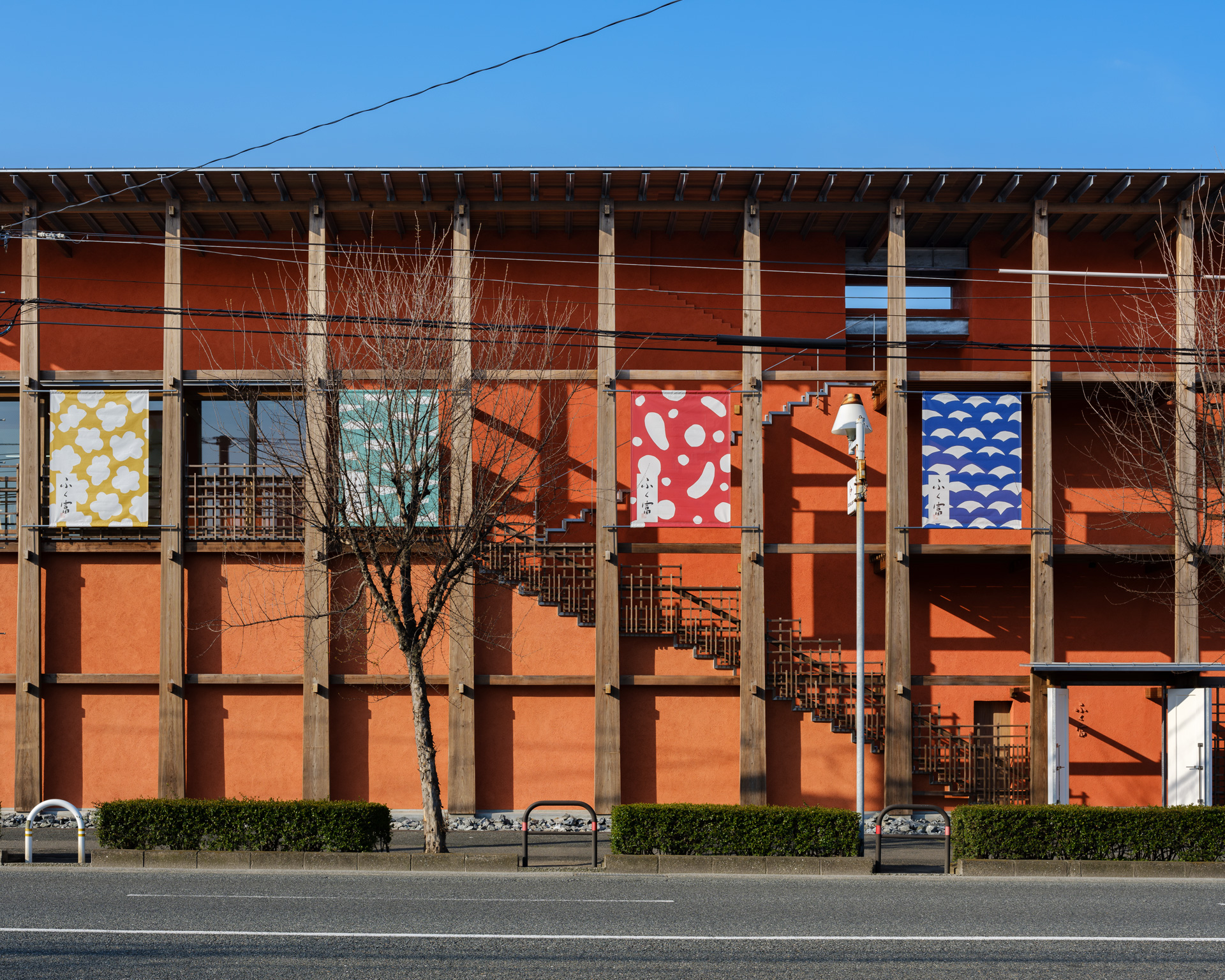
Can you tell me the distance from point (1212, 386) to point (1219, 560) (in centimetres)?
297

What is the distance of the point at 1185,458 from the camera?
17.7 m

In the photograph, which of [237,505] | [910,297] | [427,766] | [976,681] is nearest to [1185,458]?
[976,681]

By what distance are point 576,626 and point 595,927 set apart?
9355 mm

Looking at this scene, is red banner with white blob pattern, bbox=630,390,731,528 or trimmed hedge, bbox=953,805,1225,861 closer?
trimmed hedge, bbox=953,805,1225,861

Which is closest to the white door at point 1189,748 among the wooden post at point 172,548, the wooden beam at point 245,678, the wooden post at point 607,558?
the wooden post at point 607,558

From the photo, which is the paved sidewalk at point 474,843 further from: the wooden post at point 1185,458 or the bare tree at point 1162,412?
the wooden post at point 1185,458

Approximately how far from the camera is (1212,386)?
653 inches

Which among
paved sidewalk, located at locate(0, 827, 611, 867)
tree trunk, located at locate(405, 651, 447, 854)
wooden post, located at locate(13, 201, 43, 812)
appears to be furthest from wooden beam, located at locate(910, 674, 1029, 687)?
wooden post, located at locate(13, 201, 43, 812)

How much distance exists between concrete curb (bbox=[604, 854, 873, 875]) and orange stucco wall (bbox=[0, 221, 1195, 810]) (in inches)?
199

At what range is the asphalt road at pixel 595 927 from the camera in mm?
7805

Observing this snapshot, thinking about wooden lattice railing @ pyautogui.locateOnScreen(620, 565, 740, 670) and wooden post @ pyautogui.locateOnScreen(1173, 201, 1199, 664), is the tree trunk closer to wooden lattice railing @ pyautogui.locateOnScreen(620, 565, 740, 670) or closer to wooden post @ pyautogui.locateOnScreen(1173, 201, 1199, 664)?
wooden lattice railing @ pyautogui.locateOnScreen(620, 565, 740, 670)

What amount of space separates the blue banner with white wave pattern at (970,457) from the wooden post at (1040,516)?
0.35 m

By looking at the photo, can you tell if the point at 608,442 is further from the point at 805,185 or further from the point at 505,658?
the point at 805,185

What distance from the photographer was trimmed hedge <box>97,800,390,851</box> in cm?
1320
